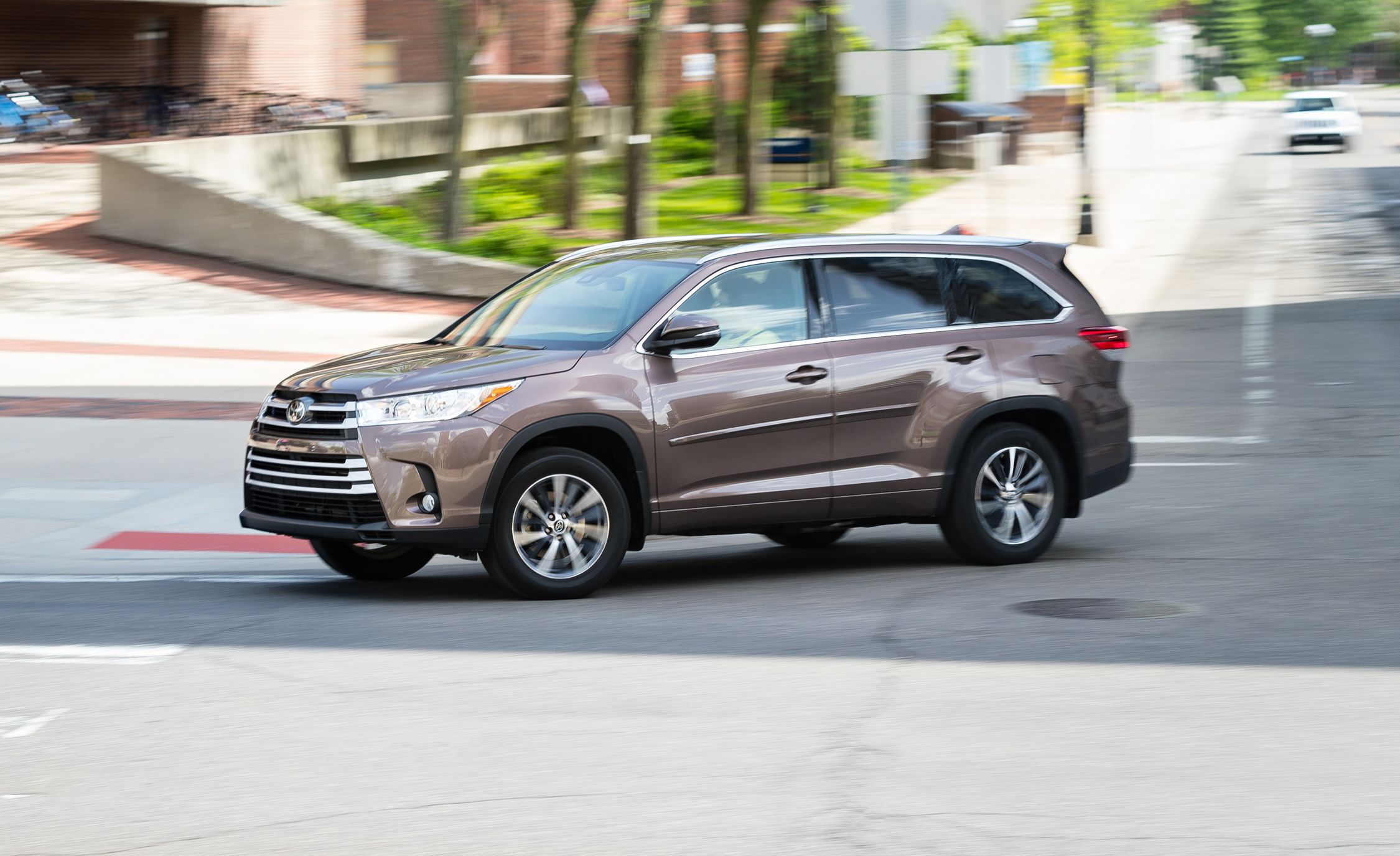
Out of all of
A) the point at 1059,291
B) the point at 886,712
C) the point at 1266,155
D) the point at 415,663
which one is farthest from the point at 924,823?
the point at 1266,155

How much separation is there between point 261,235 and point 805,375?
17027 mm

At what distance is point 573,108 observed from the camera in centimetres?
2708

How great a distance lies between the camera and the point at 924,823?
16.5 ft

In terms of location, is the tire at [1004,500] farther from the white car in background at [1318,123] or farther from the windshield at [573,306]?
the white car in background at [1318,123]

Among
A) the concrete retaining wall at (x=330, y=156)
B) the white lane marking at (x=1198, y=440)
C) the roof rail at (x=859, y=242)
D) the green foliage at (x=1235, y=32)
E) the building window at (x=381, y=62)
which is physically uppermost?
the green foliage at (x=1235, y=32)

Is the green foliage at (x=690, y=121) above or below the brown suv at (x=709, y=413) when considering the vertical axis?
above

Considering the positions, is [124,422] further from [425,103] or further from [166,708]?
[425,103]

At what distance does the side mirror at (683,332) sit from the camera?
8336 millimetres

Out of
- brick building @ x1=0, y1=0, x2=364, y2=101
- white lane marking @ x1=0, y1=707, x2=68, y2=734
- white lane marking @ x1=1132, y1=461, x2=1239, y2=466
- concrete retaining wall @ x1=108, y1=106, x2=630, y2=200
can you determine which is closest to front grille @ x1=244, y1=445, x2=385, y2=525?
white lane marking @ x1=0, y1=707, x2=68, y2=734

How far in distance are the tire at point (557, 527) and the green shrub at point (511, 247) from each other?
15421 mm

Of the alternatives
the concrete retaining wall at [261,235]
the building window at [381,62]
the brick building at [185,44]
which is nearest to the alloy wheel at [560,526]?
the concrete retaining wall at [261,235]

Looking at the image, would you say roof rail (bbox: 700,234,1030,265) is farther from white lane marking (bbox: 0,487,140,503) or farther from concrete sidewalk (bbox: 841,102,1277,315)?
concrete sidewalk (bbox: 841,102,1277,315)

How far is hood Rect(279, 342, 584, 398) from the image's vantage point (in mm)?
8031

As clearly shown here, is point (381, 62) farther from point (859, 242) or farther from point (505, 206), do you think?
point (859, 242)
